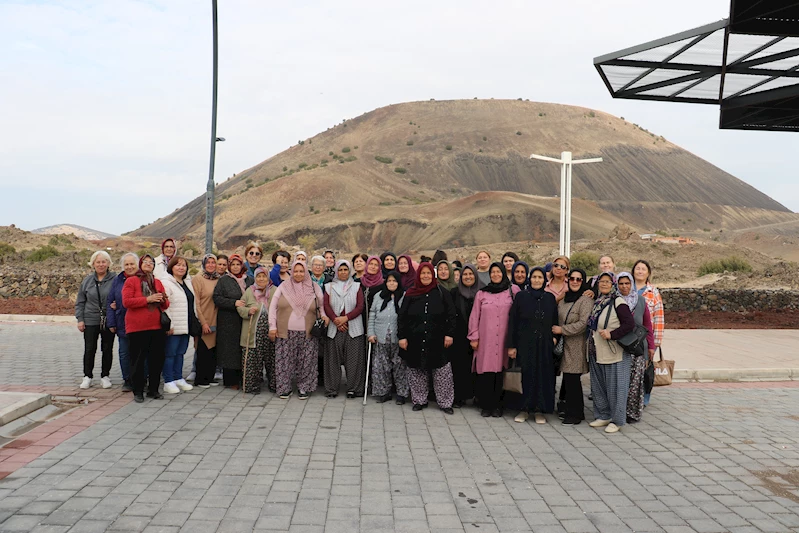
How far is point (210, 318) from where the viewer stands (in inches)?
311

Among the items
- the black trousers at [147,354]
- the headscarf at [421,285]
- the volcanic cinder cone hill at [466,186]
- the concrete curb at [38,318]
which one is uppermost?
the volcanic cinder cone hill at [466,186]

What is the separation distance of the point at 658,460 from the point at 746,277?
26133 mm

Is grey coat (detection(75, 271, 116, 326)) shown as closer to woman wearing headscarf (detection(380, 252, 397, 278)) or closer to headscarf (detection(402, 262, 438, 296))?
woman wearing headscarf (detection(380, 252, 397, 278))

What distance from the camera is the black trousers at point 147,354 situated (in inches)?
274

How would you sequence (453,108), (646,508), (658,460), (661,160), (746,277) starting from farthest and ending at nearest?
(453,108) < (661,160) < (746,277) < (658,460) < (646,508)

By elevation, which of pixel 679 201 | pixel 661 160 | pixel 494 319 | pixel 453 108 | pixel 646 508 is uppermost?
pixel 453 108

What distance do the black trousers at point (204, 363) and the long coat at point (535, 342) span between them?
151 inches

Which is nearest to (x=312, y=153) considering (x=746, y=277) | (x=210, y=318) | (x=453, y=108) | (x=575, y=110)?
(x=453, y=108)

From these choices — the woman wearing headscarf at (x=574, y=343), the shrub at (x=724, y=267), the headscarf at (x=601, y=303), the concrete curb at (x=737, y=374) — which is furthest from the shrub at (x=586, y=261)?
the headscarf at (x=601, y=303)

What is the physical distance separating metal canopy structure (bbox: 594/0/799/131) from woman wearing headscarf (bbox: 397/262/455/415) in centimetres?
671

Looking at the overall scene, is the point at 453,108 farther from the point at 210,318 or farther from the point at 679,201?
the point at 210,318

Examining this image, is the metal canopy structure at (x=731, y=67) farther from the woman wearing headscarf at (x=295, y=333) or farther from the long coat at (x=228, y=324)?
the long coat at (x=228, y=324)

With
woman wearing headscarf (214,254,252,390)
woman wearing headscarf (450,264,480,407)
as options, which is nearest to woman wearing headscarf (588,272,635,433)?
woman wearing headscarf (450,264,480,407)

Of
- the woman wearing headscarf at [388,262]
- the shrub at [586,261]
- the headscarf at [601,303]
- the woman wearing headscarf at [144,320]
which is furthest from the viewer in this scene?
Answer: the shrub at [586,261]
